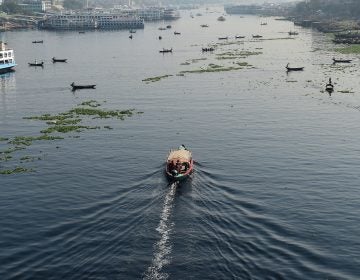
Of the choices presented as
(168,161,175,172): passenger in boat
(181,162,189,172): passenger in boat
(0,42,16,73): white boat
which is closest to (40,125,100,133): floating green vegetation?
(168,161,175,172): passenger in boat

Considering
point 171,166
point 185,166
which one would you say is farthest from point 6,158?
point 185,166

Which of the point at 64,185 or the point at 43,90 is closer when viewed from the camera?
the point at 64,185

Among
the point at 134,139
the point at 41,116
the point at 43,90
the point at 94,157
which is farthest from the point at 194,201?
the point at 43,90

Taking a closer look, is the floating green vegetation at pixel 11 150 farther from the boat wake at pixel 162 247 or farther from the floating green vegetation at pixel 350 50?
the floating green vegetation at pixel 350 50

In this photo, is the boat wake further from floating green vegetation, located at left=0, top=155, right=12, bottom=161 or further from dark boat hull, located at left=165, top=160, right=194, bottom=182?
floating green vegetation, located at left=0, top=155, right=12, bottom=161

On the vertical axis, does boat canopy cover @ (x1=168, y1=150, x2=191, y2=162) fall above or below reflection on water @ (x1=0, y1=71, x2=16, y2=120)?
above

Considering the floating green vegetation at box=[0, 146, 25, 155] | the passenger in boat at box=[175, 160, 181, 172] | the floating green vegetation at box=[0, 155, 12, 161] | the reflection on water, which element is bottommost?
the reflection on water

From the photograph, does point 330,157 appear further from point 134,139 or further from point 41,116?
point 41,116

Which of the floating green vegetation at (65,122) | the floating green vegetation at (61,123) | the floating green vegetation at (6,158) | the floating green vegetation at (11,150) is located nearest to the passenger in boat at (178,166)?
the floating green vegetation at (61,123)
